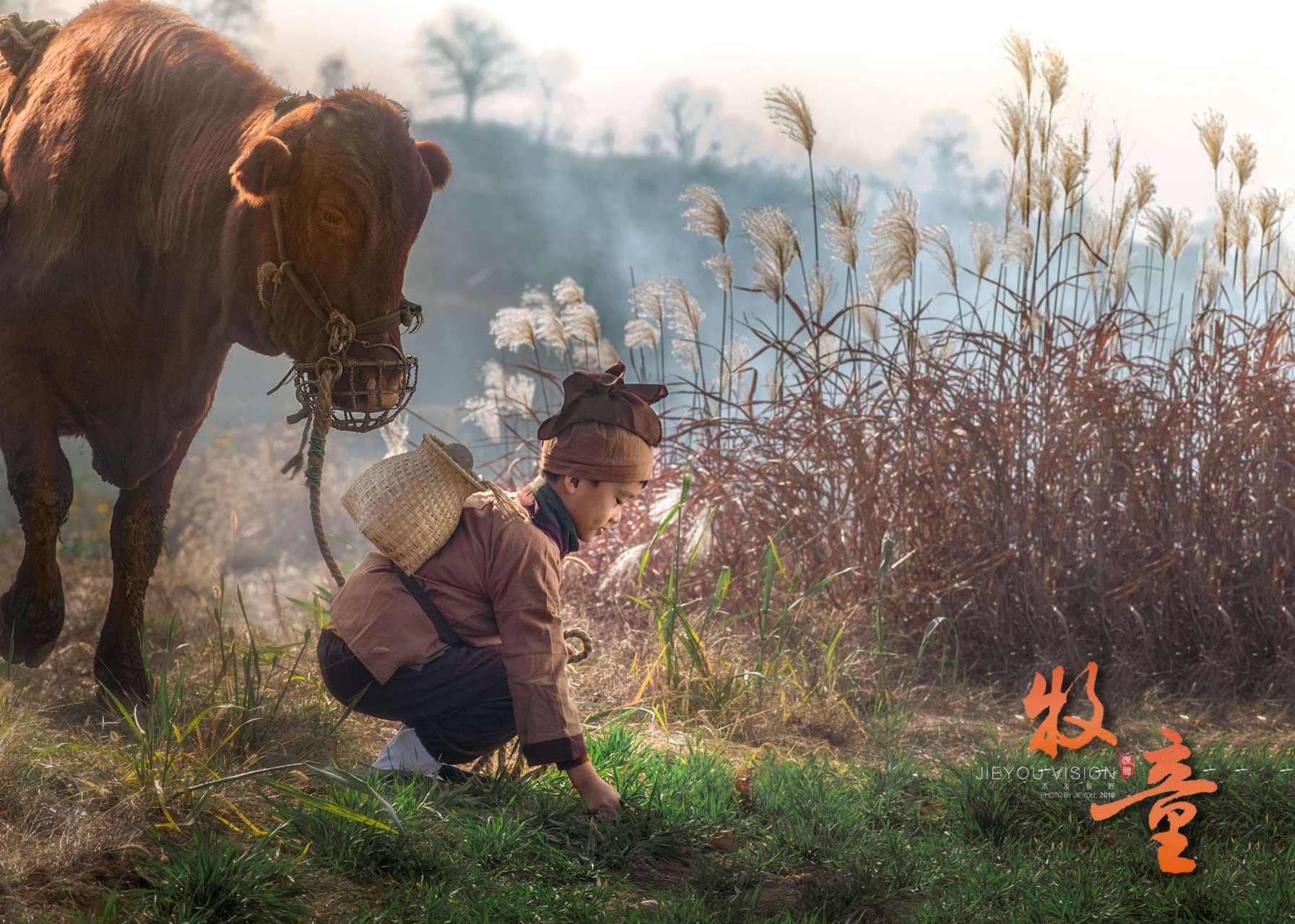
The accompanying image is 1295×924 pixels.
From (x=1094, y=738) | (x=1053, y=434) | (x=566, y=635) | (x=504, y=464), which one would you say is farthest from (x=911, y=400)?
(x=566, y=635)

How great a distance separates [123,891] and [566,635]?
1133 mm

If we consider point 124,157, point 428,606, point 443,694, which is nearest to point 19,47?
point 124,157

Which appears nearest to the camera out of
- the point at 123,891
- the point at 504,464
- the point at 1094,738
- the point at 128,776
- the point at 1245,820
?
the point at 123,891

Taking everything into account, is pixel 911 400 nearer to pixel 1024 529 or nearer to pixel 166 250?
pixel 1024 529

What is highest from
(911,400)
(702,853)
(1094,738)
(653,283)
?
(653,283)

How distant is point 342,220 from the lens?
2869 millimetres

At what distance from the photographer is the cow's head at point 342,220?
2.85m

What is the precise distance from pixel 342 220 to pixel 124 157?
892mm

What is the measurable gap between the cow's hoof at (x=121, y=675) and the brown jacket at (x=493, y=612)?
1.14m

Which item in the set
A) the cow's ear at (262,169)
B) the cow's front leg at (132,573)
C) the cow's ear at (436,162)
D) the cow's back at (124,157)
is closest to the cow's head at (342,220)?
the cow's ear at (262,169)

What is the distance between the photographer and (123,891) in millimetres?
2061

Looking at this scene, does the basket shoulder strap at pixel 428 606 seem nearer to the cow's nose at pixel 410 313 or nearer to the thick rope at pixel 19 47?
the cow's nose at pixel 410 313

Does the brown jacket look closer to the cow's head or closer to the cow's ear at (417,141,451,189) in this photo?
the cow's head

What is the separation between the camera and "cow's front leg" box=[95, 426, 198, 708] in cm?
348
